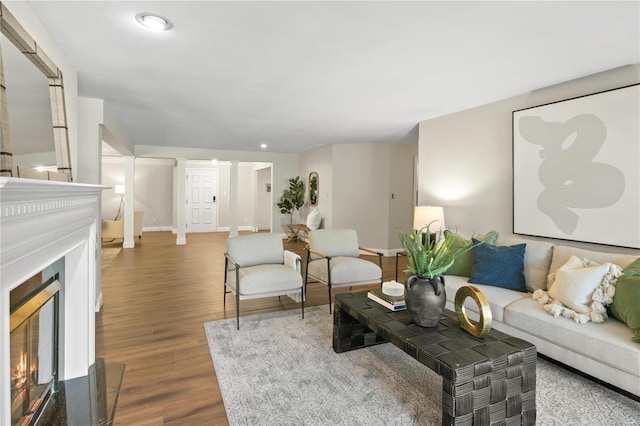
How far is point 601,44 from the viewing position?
2383 millimetres

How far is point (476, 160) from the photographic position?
13.3 feet

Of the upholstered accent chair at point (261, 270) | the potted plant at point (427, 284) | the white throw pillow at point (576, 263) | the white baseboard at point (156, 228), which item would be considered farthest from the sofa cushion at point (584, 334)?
the white baseboard at point (156, 228)

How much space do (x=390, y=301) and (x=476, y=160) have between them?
2482 millimetres

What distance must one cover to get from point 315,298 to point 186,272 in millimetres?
2384

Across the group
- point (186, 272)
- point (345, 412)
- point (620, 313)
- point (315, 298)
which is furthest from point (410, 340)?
point (186, 272)

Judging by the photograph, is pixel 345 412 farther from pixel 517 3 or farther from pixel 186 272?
pixel 186 272

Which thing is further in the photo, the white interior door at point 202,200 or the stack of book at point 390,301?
the white interior door at point 202,200

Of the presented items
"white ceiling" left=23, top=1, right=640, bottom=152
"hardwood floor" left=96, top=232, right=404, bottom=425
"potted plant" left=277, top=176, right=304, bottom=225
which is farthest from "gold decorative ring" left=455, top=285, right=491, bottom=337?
"potted plant" left=277, top=176, right=304, bottom=225

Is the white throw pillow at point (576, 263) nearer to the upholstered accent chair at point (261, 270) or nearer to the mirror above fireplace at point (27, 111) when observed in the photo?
the upholstered accent chair at point (261, 270)

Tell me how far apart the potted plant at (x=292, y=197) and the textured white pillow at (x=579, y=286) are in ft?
21.4

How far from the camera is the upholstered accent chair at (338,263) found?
359 centimetres

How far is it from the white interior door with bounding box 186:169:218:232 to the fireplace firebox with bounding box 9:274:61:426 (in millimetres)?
8404

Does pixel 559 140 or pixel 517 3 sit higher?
pixel 517 3

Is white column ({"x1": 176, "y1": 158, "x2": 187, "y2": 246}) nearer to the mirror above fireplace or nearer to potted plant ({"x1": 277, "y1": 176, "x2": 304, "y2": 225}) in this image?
potted plant ({"x1": 277, "y1": 176, "x2": 304, "y2": 225})
